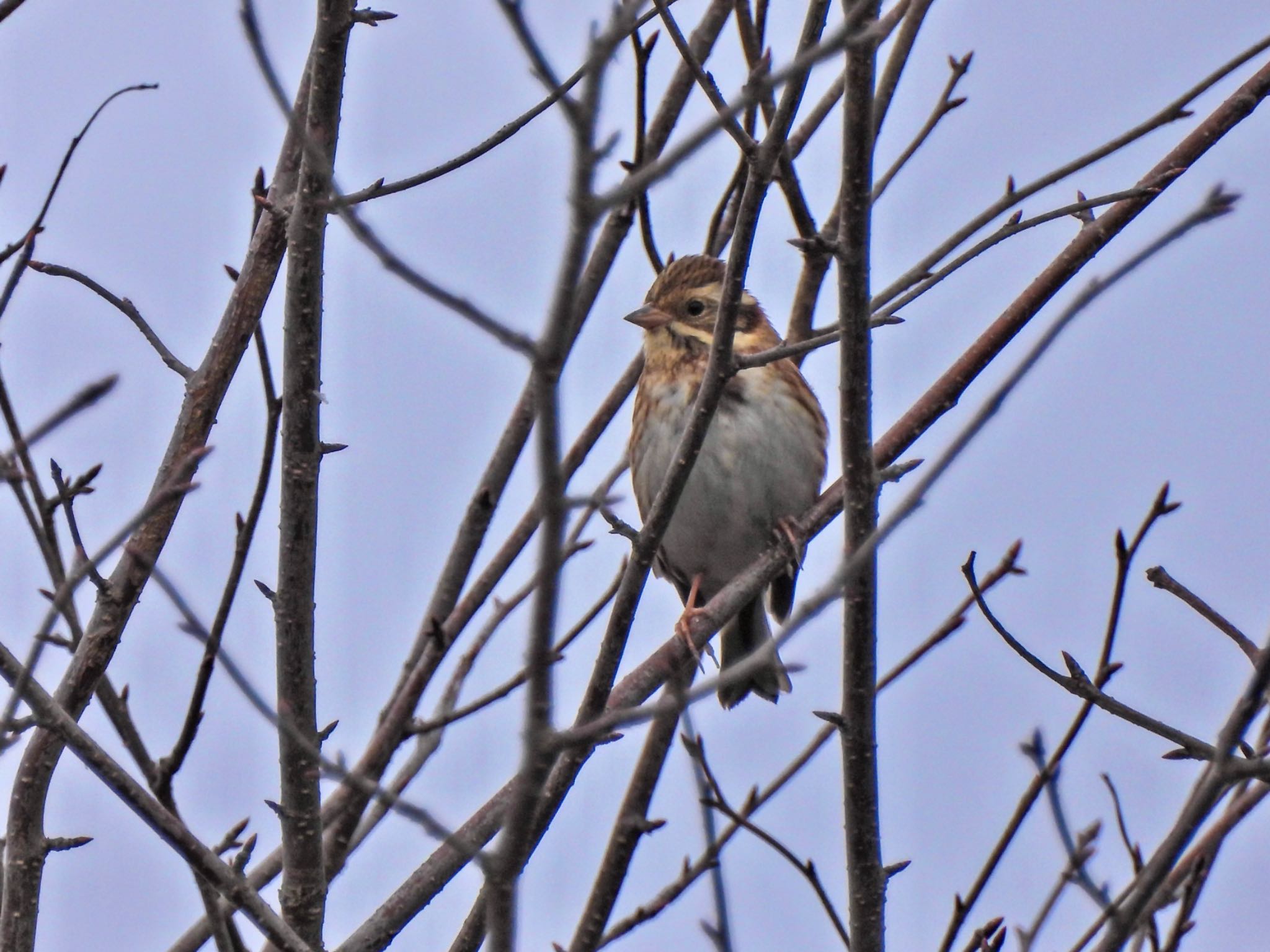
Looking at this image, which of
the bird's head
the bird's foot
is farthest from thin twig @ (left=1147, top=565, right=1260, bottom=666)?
the bird's head

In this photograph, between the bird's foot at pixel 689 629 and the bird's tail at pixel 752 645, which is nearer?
the bird's foot at pixel 689 629

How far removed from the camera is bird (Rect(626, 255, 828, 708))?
6.49 meters

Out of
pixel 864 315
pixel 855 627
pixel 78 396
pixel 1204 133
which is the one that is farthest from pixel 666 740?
pixel 78 396

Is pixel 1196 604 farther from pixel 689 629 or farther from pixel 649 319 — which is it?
pixel 649 319

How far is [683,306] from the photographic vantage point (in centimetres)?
679

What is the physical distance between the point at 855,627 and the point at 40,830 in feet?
6.43

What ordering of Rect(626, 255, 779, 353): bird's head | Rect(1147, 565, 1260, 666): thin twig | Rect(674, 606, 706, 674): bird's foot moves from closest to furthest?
Rect(1147, 565, 1260, 666): thin twig < Rect(674, 606, 706, 674): bird's foot < Rect(626, 255, 779, 353): bird's head

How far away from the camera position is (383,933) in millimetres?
3648

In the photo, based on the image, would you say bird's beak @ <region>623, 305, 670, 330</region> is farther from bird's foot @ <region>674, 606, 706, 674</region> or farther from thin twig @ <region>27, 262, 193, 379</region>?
thin twig @ <region>27, 262, 193, 379</region>

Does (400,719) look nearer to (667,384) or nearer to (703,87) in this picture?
(703,87)

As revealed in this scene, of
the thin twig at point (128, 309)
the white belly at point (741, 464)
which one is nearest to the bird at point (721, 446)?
the white belly at point (741, 464)

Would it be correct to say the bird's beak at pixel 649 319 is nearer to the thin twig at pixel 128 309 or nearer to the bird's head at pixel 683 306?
the bird's head at pixel 683 306

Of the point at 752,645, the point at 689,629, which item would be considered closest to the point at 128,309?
the point at 689,629

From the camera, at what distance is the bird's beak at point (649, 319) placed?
6.71 metres
